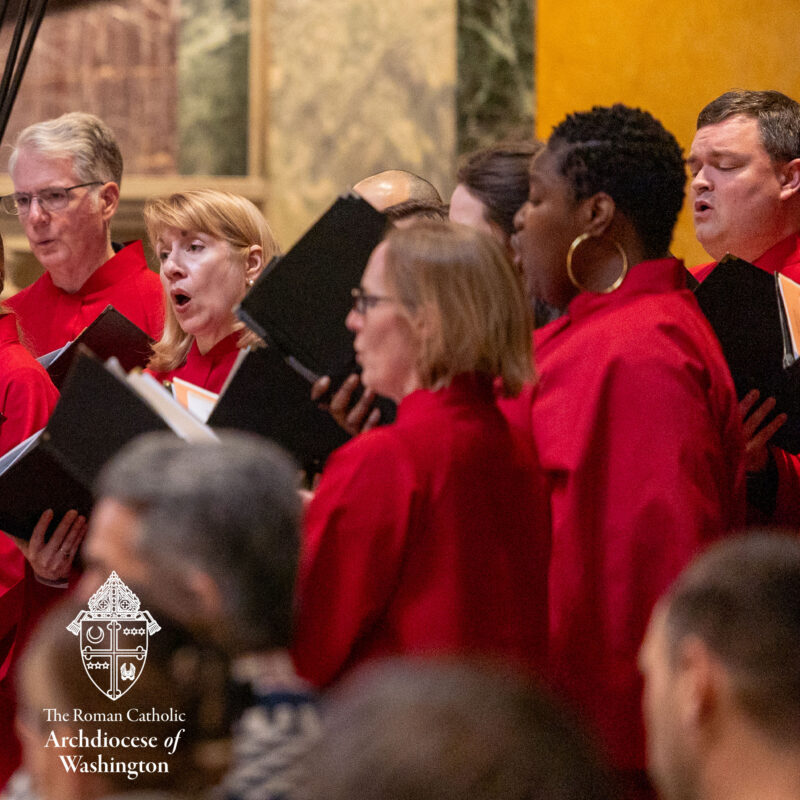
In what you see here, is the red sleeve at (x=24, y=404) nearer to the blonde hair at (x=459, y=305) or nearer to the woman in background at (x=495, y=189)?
the woman in background at (x=495, y=189)

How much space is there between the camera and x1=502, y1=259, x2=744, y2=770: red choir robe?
241 cm

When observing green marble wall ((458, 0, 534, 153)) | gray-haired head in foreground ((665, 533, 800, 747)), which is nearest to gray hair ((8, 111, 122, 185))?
green marble wall ((458, 0, 534, 153))

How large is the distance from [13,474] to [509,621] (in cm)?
94

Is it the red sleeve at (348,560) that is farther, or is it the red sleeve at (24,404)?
the red sleeve at (24,404)

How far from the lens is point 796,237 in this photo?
11.5 ft

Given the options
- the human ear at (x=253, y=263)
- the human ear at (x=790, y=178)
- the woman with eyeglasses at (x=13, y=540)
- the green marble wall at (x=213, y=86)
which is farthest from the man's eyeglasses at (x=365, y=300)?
the green marble wall at (x=213, y=86)

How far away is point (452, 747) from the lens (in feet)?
3.50

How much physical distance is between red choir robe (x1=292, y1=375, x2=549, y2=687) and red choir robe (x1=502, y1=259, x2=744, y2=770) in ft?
0.40

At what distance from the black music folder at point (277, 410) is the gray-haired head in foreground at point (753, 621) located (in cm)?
111

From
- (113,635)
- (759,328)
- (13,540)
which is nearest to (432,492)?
(113,635)

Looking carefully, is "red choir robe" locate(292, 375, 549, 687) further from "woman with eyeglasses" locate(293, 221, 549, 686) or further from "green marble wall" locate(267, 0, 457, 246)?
"green marble wall" locate(267, 0, 457, 246)

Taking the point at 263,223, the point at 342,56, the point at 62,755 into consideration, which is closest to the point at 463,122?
the point at 342,56

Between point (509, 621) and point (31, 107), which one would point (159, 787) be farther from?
point (31, 107)

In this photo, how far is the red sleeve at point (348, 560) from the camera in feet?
7.29
